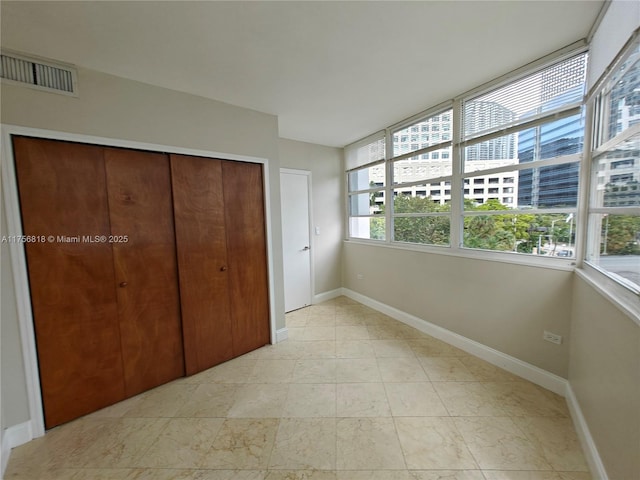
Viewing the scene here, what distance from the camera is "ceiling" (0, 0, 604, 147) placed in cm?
136

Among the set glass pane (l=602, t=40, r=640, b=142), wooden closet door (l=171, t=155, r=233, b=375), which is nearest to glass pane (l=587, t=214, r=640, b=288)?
glass pane (l=602, t=40, r=640, b=142)

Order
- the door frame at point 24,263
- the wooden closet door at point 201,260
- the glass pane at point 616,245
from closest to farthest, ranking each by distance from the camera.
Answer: the glass pane at point 616,245 → the door frame at point 24,263 → the wooden closet door at point 201,260

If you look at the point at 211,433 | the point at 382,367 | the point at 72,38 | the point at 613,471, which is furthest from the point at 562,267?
the point at 72,38

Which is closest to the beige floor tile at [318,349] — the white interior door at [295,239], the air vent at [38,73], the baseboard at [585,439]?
the white interior door at [295,239]

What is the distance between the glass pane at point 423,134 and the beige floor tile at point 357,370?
8.00ft

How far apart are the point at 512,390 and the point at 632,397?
111 centimetres

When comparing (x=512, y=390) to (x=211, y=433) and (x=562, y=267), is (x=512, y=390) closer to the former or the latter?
(x=562, y=267)

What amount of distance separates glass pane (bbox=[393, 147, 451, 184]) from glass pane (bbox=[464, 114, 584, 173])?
0.22 m

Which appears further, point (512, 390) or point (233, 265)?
point (233, 265)

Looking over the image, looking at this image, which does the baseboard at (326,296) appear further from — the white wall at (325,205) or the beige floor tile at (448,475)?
the beige floor tile at (448,475)

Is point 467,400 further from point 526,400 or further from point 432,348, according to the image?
point 432,348

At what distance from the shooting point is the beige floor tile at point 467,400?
5.75 feet

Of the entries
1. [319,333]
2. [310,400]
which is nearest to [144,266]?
[310,400]

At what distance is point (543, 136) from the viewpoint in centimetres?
196
